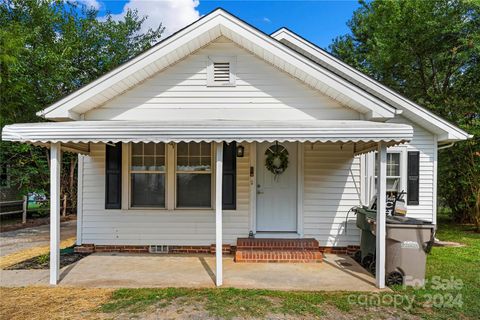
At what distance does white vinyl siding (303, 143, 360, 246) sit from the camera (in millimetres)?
7363

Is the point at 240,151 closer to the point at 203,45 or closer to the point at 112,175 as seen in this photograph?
the point at 203,45

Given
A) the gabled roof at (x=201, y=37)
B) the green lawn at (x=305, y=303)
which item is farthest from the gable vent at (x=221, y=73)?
the green lawn at (x=305, y=303)

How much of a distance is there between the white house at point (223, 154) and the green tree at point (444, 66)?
477 centimetres

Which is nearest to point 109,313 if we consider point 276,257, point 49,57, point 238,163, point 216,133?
point 216,133

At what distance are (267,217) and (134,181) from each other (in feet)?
10.5

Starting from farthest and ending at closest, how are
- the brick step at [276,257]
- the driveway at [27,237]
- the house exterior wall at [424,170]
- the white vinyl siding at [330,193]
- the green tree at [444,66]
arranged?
the green tree at [444,66] → the house exterior wall at [424,170] → the driveway at [27,237] → the white vinyl siding at [330,193] → the brick step at [276,257]

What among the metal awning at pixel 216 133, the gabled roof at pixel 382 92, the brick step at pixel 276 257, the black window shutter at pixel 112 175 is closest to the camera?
the metal awning at pixel 216 133

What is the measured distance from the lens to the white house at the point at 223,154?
21.5 ft

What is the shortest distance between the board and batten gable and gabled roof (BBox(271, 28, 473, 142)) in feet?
4.65

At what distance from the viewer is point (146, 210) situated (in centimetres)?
732

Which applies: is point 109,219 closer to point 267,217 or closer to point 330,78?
point 267,217

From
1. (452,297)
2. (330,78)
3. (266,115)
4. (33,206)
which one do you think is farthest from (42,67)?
(452,297)

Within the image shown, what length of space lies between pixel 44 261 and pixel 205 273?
141 inches

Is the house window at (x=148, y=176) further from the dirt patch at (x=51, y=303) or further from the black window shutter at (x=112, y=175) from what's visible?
the dirt patch at (x=51, y=303)
